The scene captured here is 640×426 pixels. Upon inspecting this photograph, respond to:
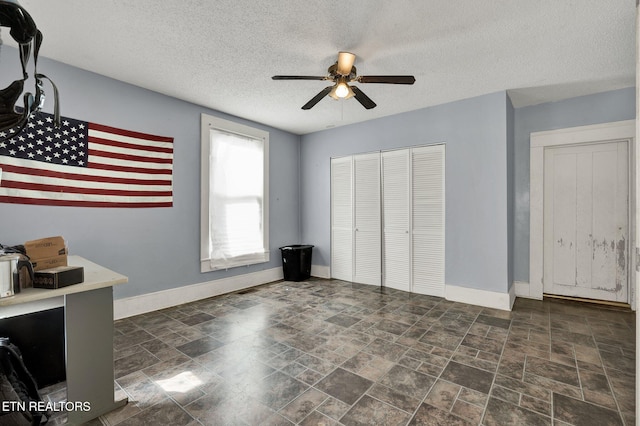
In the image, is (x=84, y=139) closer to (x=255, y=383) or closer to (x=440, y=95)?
(x=255, y=383)

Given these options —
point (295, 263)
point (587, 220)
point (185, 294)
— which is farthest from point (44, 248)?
point (587, 220)

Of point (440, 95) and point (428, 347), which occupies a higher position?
point (440, 95)

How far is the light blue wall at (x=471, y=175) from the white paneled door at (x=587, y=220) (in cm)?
109

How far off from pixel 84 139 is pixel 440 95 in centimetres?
432

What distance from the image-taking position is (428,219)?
441 cm

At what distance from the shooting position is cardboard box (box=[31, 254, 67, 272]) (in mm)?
1721

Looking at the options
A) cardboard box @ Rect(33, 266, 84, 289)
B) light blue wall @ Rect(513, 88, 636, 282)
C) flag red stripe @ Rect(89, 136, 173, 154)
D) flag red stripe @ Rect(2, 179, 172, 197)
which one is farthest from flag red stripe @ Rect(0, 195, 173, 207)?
light blue wall @ Rect(513, 88, 636, 282)

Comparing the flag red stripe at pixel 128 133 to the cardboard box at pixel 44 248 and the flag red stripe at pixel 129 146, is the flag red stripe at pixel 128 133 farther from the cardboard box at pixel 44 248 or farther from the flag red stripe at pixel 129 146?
the cardboard box at pixel 44 248

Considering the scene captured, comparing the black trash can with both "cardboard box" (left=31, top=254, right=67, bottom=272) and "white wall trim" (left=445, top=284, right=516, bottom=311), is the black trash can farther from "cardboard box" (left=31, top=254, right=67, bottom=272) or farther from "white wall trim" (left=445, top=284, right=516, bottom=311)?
"cardboard box" (left=31, top=254, right=67, bottom=272)

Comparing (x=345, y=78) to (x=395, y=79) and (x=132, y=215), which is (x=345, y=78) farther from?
(x=132, y=215)

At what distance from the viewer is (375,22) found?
240 centimetres

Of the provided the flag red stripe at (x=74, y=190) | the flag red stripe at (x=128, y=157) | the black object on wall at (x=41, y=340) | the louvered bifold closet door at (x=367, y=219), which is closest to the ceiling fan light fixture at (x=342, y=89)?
the louvered bifold closet door at (x=367, y=219)

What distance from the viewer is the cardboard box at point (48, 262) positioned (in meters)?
1.72

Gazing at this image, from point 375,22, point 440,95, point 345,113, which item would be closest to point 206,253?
point 345,113
